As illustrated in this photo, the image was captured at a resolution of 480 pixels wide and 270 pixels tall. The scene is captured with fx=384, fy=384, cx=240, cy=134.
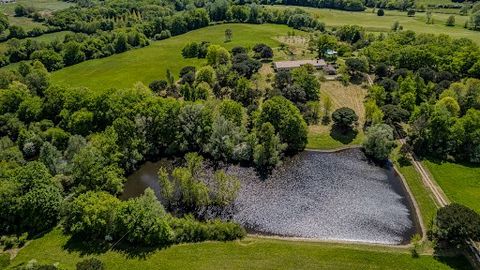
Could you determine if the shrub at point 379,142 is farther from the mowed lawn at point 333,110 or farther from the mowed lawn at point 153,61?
the mowed lawn at point 153,61

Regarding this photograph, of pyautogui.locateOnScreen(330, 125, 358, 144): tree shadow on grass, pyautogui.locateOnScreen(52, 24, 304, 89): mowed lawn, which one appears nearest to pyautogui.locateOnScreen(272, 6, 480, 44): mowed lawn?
pyautogui.locateOnScreen(52, 24, 304, 89): mowed lawn

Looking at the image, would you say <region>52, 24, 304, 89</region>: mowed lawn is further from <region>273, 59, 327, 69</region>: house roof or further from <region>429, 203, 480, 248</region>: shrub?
<region>429, 203, 480, 248</region>: shrub

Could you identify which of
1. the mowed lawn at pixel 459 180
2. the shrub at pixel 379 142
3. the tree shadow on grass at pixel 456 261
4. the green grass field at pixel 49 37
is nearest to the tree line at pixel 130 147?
the shrub at pixel 379 142

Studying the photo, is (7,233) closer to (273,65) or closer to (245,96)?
(245,96)

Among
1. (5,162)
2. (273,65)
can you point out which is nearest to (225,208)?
(5,162)

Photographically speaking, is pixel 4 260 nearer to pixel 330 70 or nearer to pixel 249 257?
pixel 249 257
